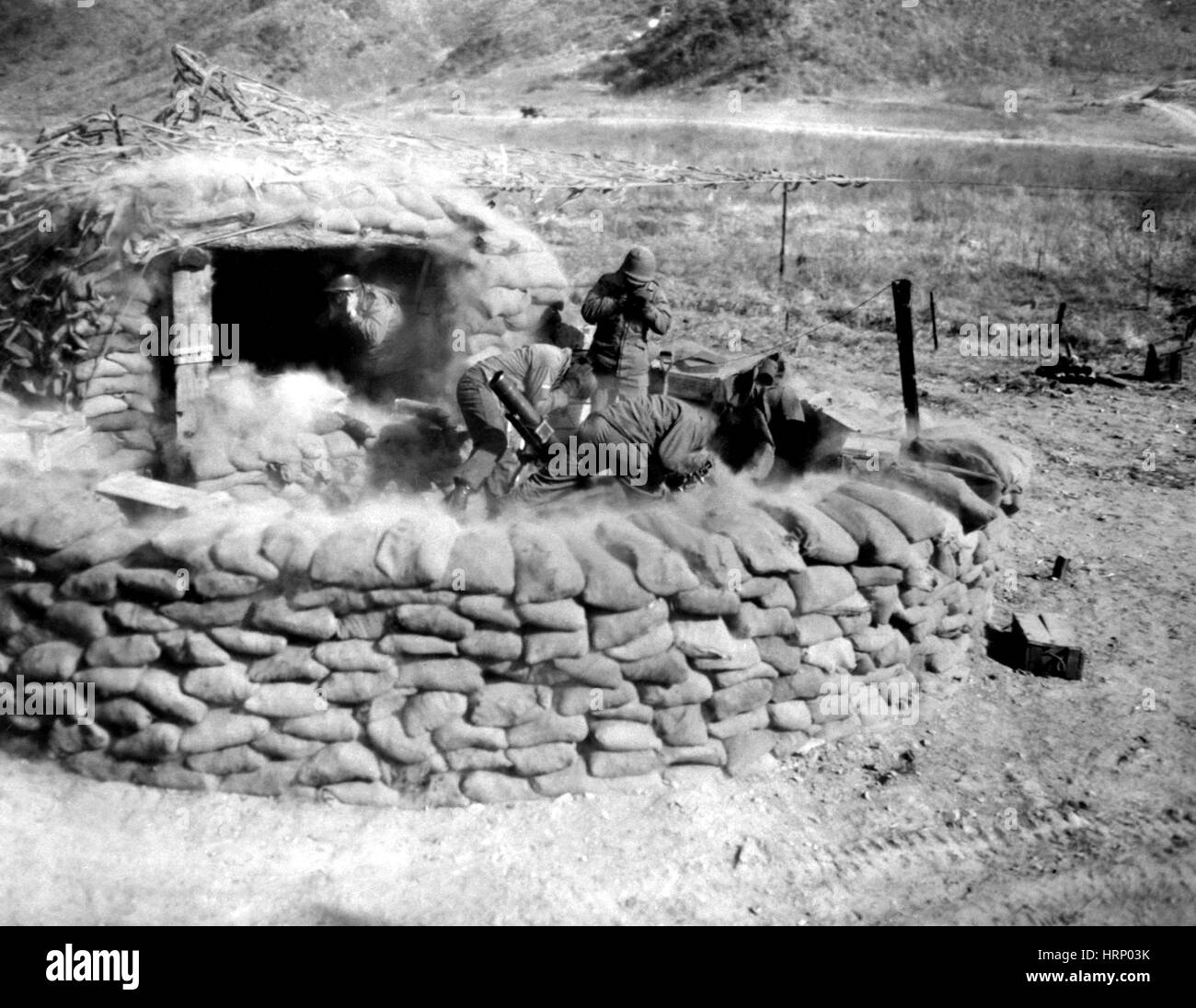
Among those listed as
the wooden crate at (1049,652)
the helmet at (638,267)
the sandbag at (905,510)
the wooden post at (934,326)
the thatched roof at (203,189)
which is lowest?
the wooden crate at (1049,652)

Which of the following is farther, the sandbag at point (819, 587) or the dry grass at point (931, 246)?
the dry grass at point (931, 246)

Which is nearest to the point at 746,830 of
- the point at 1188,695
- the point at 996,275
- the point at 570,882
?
the point at 570,882

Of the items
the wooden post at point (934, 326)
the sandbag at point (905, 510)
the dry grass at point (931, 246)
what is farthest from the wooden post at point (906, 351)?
the wooden post at point (934, 326)

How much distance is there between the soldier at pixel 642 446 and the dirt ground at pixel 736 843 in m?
1.80

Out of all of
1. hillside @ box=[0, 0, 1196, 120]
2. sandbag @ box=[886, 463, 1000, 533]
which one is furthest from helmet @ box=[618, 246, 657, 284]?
hillside @ box=[0, 0, 1196, 120]

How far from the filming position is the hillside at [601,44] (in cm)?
2744

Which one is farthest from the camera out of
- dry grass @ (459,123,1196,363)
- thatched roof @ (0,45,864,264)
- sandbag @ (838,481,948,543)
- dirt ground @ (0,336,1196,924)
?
dry grass @ (459,123,1196,363)

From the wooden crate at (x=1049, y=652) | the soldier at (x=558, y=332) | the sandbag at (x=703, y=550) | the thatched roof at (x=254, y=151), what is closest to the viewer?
the sandbag at (x=703, y=550)

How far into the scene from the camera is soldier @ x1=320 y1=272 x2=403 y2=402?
7.91 metres

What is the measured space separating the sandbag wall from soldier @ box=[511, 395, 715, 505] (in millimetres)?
1148

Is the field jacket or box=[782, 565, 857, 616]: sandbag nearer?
box=[782, 565, 857, 616]: sandbag

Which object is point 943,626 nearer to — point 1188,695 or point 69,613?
point 1188,695

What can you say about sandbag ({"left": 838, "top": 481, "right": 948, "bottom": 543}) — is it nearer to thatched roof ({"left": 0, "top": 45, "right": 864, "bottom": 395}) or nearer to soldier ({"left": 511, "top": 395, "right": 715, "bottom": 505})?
soldier ({"left": 511, "top": 395, "right": 715, "bottom": 505})

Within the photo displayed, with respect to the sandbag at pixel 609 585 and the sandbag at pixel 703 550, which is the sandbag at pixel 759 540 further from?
the sandbag at pixel 609 585
